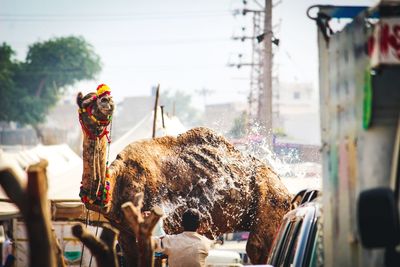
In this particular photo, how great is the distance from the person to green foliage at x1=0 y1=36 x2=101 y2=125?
6653 centimetres

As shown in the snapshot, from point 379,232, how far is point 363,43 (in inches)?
48.5

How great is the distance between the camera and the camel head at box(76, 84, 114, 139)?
10758mm

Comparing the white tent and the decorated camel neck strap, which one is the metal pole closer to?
the white tent

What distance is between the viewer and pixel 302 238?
6.46 m

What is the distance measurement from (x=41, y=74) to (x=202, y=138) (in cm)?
6727

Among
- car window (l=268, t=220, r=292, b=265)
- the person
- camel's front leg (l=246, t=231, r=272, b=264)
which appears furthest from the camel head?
camel's front leg (l=246, t=231, r=272, b=264)

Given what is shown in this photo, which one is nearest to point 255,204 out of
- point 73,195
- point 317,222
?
point 73,195

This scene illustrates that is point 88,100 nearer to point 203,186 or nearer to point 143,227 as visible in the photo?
point 203,186

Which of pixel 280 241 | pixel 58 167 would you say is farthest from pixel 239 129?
pixel 280 241

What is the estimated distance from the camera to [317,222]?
6.43 metres

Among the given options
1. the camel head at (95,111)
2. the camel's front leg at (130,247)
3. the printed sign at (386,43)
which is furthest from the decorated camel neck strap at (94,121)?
the printed sign at (386,43)

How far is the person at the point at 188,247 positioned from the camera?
846 cm

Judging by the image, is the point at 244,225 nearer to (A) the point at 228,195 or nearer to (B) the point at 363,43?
(A) the point at 228,195

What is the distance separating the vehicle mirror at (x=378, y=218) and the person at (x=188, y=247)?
4751 mm
